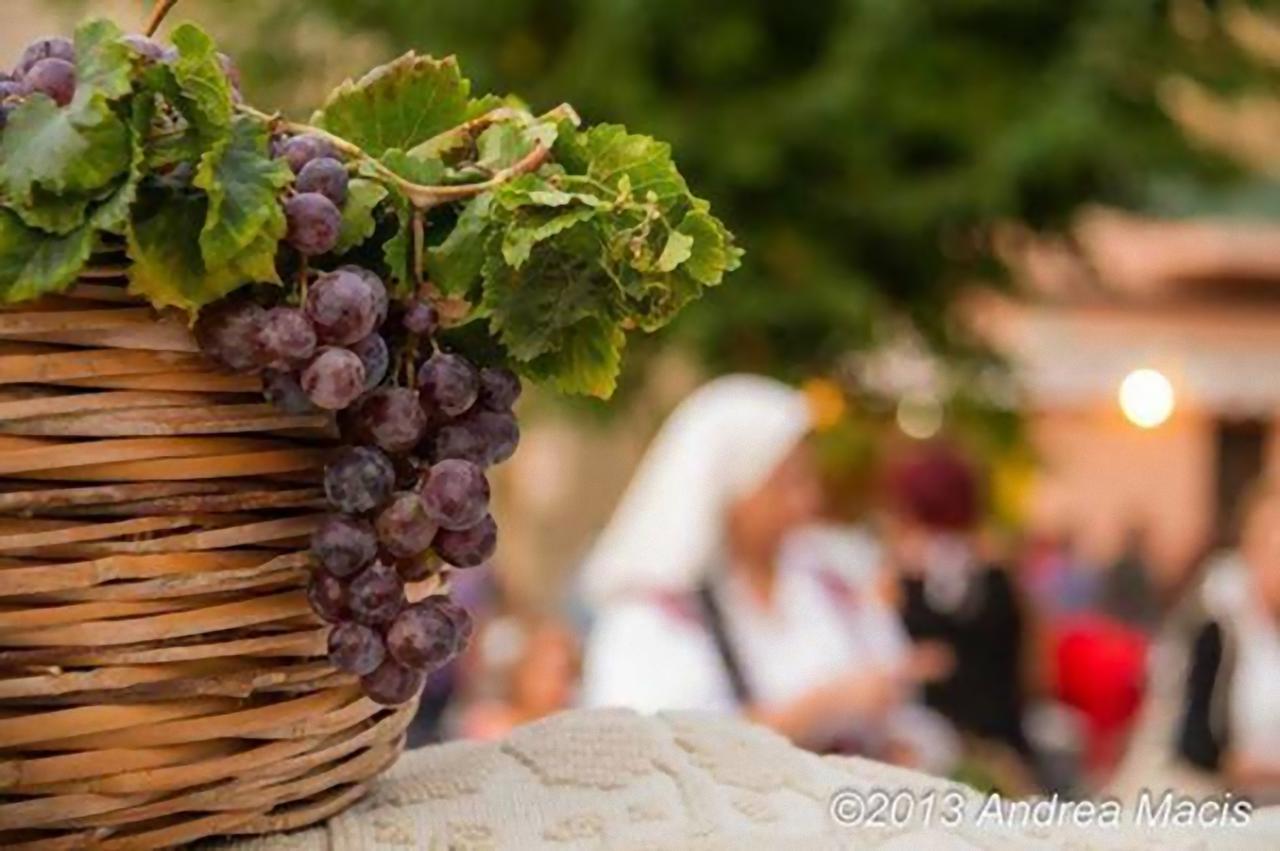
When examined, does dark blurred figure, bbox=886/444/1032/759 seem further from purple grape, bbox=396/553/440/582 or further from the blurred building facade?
the blurred building facade

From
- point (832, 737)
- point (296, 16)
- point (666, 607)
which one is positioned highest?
point (296, 16)

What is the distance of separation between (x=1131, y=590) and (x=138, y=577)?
835cm

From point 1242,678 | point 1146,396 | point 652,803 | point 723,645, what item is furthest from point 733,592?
point 1146,396

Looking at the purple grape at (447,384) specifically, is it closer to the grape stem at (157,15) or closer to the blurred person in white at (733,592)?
the grape stem at (157,15)

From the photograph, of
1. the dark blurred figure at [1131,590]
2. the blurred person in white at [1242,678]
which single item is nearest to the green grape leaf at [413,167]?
the blurred person in white at [1242,678]

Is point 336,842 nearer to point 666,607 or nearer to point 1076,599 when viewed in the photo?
point 666,607

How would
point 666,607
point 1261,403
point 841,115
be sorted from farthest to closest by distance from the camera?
point 1261,403
point 841,115
point 666,607

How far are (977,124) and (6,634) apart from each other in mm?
4354

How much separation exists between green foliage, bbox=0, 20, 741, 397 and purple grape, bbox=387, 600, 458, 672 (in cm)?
12

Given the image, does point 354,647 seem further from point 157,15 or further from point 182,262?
point 157,15

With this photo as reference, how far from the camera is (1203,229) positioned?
39.4ft

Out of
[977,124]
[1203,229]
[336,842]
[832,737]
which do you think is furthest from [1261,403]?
[336,842]

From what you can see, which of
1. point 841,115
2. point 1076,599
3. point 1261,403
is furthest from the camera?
point 1261,403

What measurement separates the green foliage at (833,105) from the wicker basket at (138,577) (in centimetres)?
408
